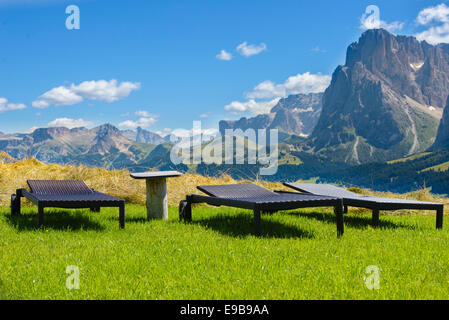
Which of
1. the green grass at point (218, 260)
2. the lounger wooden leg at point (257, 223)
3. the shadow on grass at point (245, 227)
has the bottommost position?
the green grass at point (218, 260)

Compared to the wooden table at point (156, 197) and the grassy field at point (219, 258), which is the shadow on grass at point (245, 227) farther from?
the wooden table at point (156, 197)

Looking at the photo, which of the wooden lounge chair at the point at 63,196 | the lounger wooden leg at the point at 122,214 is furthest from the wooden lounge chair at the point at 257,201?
the wooden lounge chair at the point at 63,196

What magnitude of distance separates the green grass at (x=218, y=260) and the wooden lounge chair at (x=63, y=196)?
1.27 ft

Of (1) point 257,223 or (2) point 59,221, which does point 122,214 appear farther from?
(1) point 257,223

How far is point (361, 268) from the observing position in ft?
12.3

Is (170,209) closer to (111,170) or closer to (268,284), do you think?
(111,170)

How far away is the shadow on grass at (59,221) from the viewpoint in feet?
19.5

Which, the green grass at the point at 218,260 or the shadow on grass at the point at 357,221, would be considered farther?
the shadow on grass at the point at 357,221

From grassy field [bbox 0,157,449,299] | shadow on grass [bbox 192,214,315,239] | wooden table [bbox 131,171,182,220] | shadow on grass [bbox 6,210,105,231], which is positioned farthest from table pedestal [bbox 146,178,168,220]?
shadow on grass [bbox 6,210,105,231]

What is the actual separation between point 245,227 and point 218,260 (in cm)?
216

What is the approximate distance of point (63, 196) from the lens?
6.41 metres

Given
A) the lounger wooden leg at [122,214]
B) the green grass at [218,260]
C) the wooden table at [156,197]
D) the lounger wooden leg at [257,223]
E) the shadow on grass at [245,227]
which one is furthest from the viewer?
the wooden table at [156,197]
